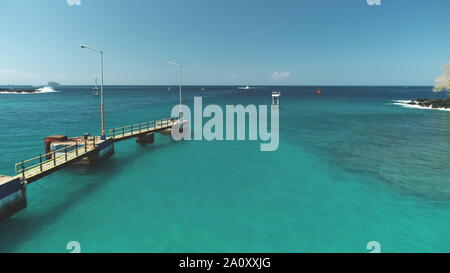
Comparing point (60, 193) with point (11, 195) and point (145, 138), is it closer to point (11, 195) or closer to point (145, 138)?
point (11, 195)

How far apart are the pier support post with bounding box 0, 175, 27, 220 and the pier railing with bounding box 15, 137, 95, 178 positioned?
→ 0.88m

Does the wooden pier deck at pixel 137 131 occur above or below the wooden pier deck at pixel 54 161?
above

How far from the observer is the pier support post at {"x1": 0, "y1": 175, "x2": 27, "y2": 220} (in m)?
14.5

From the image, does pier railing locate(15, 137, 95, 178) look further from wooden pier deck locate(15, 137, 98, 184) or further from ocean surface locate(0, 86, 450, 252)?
ocean surface locate(0, 86, 450, 252)

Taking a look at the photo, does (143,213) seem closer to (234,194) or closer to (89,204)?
(89,204)

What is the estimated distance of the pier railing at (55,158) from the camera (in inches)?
670

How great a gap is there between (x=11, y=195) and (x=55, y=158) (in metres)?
4.33

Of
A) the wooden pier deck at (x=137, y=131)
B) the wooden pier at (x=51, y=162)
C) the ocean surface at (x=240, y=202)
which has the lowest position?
the ocean surface at (x=240, y=202)

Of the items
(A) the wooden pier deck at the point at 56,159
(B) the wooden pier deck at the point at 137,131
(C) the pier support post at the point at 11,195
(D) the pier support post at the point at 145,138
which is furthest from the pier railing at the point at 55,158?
(D) the pier support post at the point at 145,138

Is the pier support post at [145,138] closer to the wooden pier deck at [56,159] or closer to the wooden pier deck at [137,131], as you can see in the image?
the wooden pier deck at [137,131]

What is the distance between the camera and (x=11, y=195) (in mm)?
15102

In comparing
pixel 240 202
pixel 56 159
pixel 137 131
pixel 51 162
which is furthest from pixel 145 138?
pixel 240 202

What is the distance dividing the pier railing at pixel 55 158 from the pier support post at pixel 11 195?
0.88m
